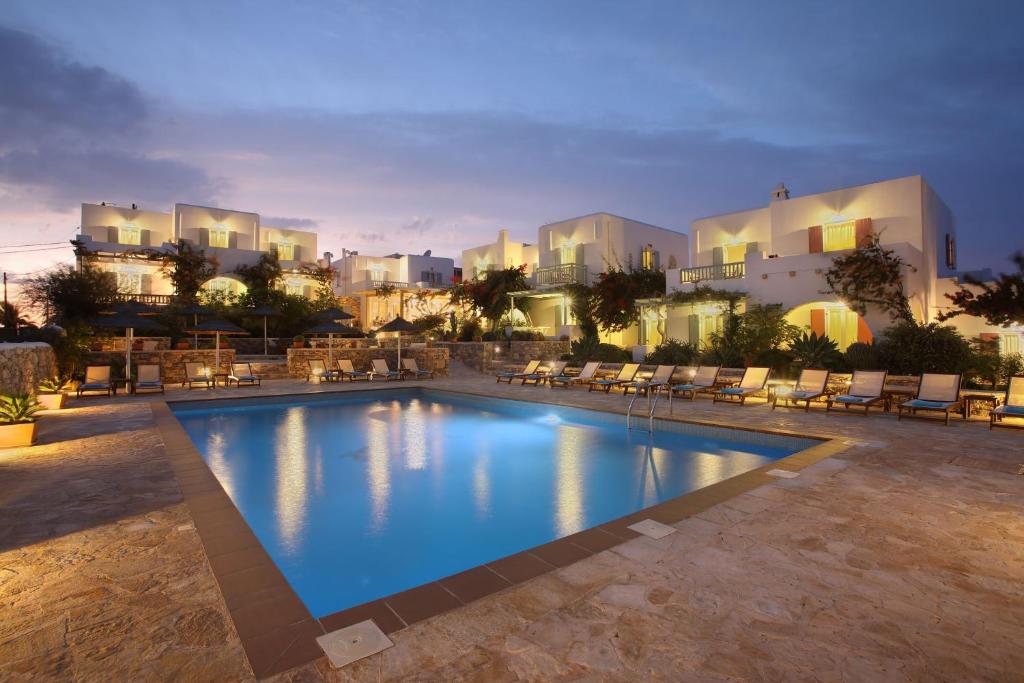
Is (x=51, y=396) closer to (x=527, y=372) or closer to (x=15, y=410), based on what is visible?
(x=15, y=410)

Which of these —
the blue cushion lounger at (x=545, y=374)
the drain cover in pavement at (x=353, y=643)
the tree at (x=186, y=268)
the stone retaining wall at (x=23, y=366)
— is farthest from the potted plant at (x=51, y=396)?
the tree at (x=186, y=268)

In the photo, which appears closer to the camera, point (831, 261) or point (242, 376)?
point (831, 261)

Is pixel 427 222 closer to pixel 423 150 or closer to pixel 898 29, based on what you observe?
pixel 423 150

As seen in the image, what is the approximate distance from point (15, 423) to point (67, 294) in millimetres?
17296

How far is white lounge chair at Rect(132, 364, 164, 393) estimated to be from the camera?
45.5ft

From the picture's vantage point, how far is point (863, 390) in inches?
416

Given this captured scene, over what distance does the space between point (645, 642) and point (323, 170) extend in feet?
102

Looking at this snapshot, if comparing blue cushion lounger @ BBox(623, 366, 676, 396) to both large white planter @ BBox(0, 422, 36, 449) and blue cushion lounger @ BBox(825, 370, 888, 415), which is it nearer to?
blue cushion lounger @ BBox(825, 370, 888, 415)

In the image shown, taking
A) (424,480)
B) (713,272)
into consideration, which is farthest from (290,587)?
(713,272)

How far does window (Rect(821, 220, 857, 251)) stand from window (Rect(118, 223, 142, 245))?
35844mm

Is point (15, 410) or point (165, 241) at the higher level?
point (165, 241)

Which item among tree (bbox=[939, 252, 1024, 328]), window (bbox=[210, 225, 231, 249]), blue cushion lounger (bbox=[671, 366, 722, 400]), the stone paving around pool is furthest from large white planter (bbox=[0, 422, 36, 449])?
window (bbox=[210, 225, 231, 249])

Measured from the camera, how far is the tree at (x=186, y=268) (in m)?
26.3

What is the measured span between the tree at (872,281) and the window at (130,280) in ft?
101
